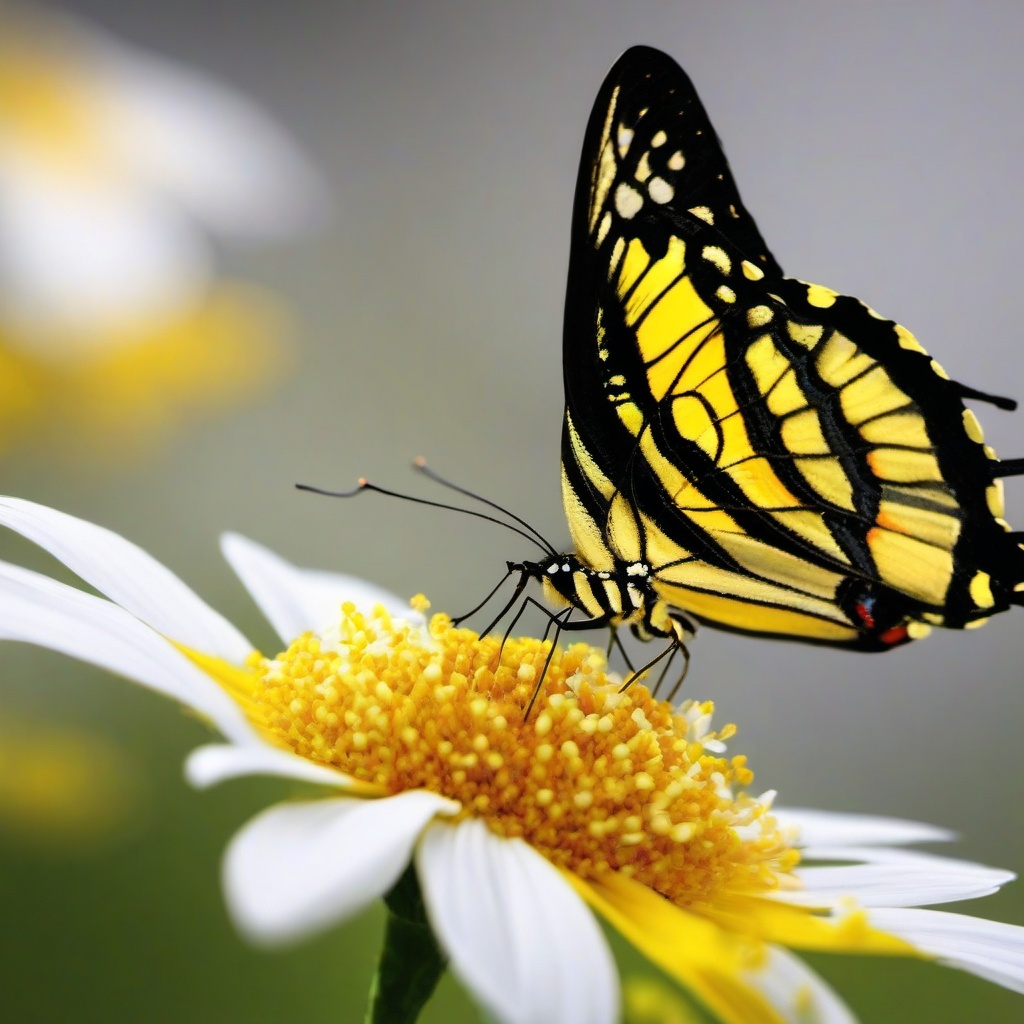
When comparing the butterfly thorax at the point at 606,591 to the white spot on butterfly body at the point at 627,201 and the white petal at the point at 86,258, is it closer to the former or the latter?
the white spot on butterfly body at the point at 627,201

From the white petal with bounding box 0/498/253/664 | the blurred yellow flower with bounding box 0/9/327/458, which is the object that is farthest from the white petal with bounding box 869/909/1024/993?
the blurred yellow flower with bounding box 0/9/327/458

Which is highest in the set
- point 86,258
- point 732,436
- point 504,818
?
point 86,258

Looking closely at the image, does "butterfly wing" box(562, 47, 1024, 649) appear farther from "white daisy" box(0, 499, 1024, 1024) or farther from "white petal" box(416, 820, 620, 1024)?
"white petal" box(416, 820, 620, 1024)

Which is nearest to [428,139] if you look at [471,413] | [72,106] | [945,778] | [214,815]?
[471,413]

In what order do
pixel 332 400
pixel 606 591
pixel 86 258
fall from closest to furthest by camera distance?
pixel 606 591 < pixel 86 258 < pixel 332 400

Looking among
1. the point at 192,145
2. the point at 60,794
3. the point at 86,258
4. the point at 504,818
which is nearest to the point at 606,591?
the point at 504,818

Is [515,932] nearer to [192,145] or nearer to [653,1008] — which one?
[653,1008]

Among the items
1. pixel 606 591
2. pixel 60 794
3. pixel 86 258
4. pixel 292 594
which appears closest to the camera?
pixel 606 591
